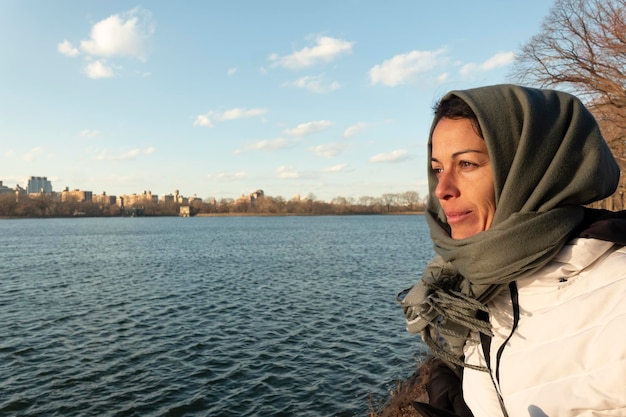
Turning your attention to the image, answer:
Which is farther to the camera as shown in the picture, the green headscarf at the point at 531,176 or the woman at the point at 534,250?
the green headscarf at the point at 531,176

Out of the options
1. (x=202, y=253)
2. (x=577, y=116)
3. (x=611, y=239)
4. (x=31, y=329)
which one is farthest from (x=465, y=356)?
(x=202, y=253)

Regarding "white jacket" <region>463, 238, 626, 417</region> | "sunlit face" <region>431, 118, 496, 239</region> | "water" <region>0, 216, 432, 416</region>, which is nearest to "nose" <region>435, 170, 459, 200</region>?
"sunlit face" <region>431, 118, 496, 239</region>

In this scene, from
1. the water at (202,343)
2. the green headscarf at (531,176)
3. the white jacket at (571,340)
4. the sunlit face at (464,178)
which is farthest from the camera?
the water at (202,343)

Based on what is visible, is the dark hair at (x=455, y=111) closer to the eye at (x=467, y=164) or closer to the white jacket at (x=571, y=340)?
the eye at (x=467, y=164)

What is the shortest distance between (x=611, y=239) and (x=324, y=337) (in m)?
13.1

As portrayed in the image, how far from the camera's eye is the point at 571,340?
144cm

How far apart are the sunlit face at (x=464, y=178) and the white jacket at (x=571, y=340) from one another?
350mm

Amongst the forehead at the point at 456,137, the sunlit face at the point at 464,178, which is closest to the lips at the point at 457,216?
the sunlit face at the point at 464,178

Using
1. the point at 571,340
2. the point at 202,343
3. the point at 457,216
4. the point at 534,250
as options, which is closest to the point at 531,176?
the point at 534,250

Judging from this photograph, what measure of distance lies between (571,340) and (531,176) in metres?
0.64

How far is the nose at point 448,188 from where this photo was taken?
1.89 m

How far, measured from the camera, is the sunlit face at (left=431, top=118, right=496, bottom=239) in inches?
70.5

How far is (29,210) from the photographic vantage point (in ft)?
511

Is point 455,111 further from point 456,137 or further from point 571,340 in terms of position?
point 571,340
